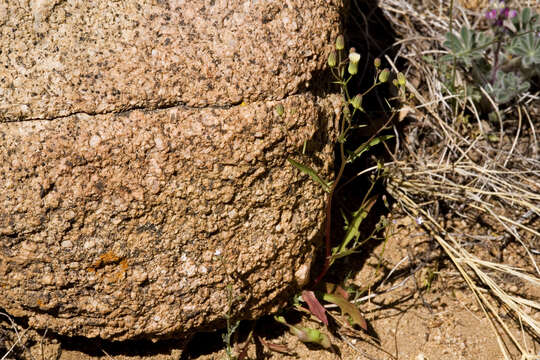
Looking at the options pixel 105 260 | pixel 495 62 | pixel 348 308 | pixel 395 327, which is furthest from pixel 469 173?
pixel 105 260

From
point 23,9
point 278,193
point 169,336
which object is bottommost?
point 169,336

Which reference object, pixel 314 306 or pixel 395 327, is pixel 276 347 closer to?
pixel 314 306

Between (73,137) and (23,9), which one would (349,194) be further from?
(23,9)

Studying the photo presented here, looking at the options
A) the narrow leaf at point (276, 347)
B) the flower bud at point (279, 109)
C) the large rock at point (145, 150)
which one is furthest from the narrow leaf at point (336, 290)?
the flower bud at point (279, 109)

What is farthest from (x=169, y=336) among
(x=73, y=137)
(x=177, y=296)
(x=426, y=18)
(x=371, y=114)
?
(x=426, y=18)

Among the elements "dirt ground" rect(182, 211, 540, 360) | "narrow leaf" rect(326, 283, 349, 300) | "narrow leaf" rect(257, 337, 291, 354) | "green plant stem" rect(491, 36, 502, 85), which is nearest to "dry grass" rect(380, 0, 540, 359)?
"dirt ground" rect(182, 211, 540, 360)

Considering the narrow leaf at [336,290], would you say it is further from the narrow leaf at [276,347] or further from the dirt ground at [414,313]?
the narrow leaf at [276,347]
